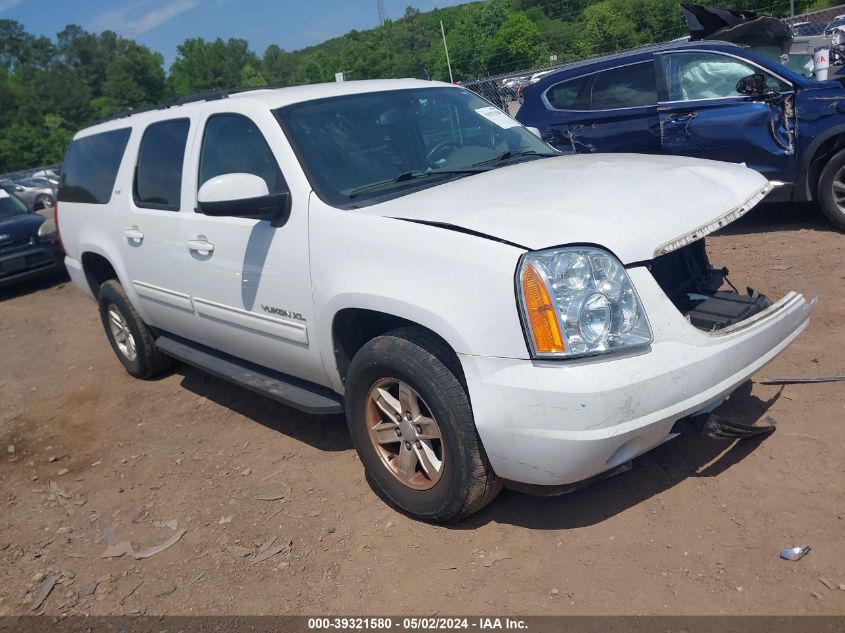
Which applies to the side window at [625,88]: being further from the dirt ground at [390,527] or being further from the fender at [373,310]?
the fender at [373,310]

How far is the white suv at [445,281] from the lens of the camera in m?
2.66

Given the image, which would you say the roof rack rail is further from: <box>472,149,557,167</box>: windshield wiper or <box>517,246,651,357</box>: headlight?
<box>517,246,651,357</box>: headlight

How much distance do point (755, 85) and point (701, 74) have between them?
2.07 feet

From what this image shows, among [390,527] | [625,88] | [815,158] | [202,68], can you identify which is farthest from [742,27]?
[202,68]

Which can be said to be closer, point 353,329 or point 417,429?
point 417,429

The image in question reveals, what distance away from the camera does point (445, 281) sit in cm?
283

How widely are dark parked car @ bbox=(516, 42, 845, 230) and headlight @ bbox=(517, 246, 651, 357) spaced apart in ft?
15.5

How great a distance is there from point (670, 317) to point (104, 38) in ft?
450

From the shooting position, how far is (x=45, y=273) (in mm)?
10695

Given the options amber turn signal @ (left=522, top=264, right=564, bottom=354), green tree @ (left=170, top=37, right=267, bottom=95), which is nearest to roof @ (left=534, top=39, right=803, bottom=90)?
amber turn signal @ (left=522, top=264, right=564, bottom=354)

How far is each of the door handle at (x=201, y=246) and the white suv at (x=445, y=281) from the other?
13mm

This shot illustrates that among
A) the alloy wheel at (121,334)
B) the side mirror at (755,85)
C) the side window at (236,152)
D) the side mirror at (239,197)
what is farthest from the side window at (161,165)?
the side mirror at (755,85)

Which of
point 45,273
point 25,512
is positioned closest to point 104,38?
point 45,273

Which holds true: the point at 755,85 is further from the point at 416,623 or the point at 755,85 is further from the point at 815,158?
the point at 416,623
